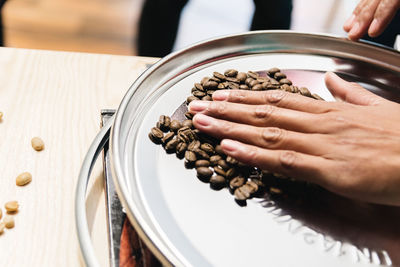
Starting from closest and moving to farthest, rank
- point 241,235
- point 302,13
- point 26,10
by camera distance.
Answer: point 241,235, point 26,10, point 302,13

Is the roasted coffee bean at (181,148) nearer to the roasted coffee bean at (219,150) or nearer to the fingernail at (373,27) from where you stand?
the roasted coffee bean at (219,150)

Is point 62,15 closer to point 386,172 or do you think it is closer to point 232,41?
point 232,41

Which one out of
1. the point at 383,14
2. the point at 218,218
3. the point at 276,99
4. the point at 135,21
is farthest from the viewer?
the point at 135,21

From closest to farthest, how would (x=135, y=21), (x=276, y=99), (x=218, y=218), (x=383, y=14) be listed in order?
(x=218, y=218)
(x=276, y=99)
(x=383, y=14)
(x=135, y=21)

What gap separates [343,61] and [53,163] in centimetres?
69

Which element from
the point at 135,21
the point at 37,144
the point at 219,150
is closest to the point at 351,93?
the point at 219,150

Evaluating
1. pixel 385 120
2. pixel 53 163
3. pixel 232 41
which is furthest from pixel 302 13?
pixel 53 163

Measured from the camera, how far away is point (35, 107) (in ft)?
2.94

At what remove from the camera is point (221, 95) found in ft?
2.36

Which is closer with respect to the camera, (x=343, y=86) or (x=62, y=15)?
(x=343, y=86)

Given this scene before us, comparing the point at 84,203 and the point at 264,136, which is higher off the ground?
the point at 264,136

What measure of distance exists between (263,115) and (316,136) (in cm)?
10

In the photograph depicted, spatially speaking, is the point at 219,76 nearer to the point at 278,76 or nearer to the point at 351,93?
the point at 278,76

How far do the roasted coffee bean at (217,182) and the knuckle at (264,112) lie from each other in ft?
0.43
